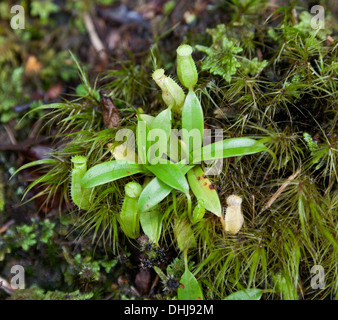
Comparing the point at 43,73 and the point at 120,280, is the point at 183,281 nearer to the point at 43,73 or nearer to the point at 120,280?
the point at 120,280

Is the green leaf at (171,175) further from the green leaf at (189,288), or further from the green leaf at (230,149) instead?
the green leaf at (189,288)

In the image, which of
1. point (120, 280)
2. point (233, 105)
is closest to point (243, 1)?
point (233, 105)

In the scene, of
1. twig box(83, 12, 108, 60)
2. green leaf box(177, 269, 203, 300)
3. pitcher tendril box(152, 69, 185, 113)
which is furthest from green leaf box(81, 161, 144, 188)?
twig box(83, 12, 108, 60)

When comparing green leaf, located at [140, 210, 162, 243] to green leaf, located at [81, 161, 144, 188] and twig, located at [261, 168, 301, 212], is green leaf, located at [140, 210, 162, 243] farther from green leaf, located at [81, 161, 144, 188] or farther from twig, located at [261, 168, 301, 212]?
twig, located at [261, 168, 301, 212]

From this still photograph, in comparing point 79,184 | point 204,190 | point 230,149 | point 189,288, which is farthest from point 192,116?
point 189,288
